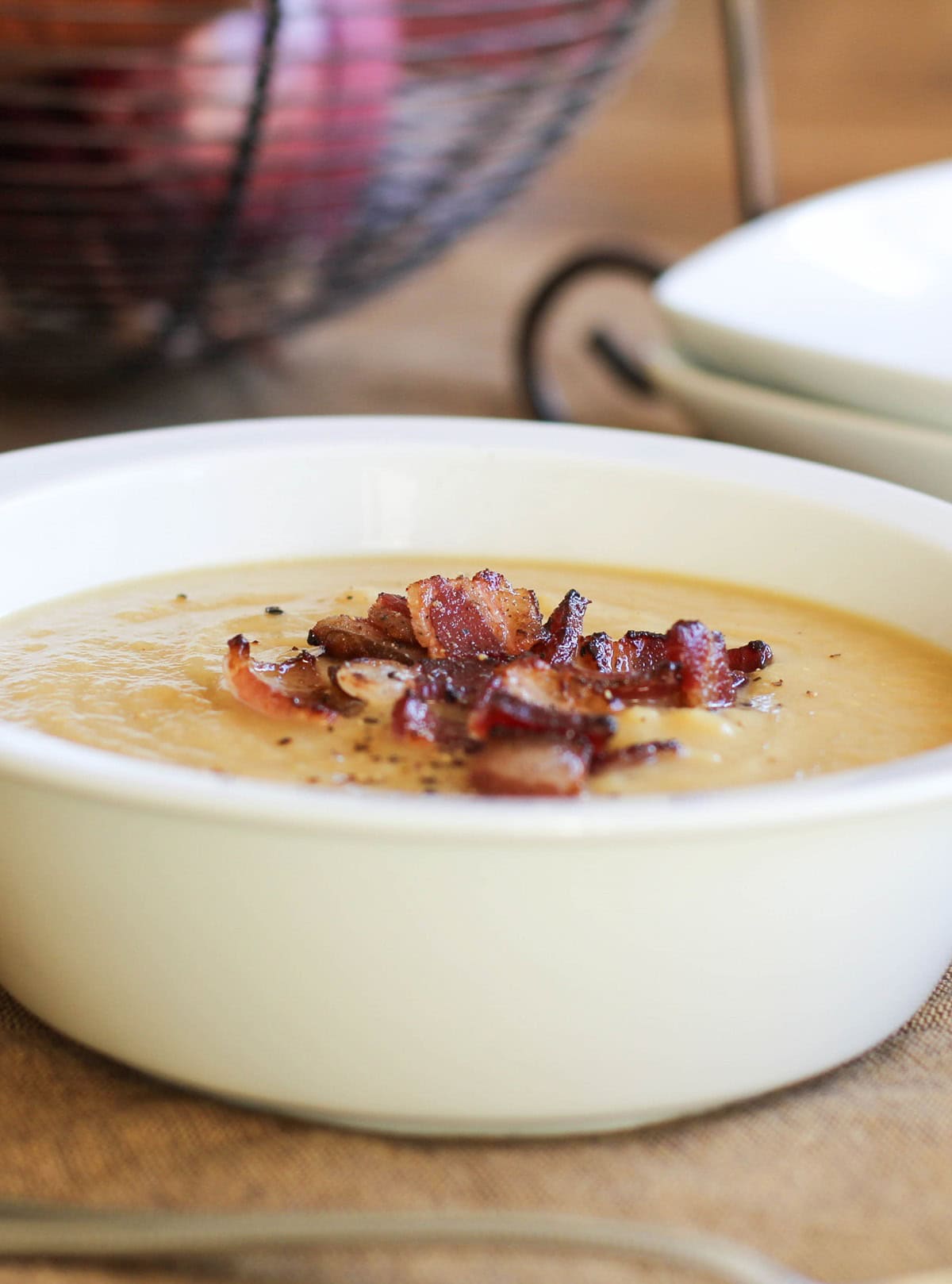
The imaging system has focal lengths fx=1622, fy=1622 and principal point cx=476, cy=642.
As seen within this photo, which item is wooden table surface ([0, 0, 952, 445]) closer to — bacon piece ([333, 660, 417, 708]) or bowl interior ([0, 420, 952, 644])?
bowl interior ([0, 420, 952, 644])

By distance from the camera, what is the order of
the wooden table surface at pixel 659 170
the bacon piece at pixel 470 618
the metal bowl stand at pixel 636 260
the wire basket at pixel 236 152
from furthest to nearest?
the wooden table surface at pixel 659 170 → the metal bowl stand at pixel 636 260 → the wire basket at pixel 236 152 → the bacon piece at pixel 470 618

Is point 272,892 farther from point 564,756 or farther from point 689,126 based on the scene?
point 689,126

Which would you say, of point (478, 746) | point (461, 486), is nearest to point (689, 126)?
point (461, 486)

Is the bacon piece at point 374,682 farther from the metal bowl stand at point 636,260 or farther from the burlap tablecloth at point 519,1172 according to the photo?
the metal bowl stand at point 636,260

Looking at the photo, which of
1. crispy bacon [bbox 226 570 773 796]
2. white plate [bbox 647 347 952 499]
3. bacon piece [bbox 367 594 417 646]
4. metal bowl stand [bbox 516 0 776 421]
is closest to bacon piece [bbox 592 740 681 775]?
crispy bacon [bbox 226 570 773 796]

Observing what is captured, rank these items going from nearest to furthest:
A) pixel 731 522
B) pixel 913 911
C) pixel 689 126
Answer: pixel 913 911
pixel 731 522
pixel 689 126

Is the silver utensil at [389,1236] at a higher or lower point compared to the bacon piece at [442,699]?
lower

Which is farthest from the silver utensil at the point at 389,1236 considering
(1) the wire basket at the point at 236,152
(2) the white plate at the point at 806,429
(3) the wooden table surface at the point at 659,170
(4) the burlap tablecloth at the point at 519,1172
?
(3) the wooden table surface at the point at 659,170
